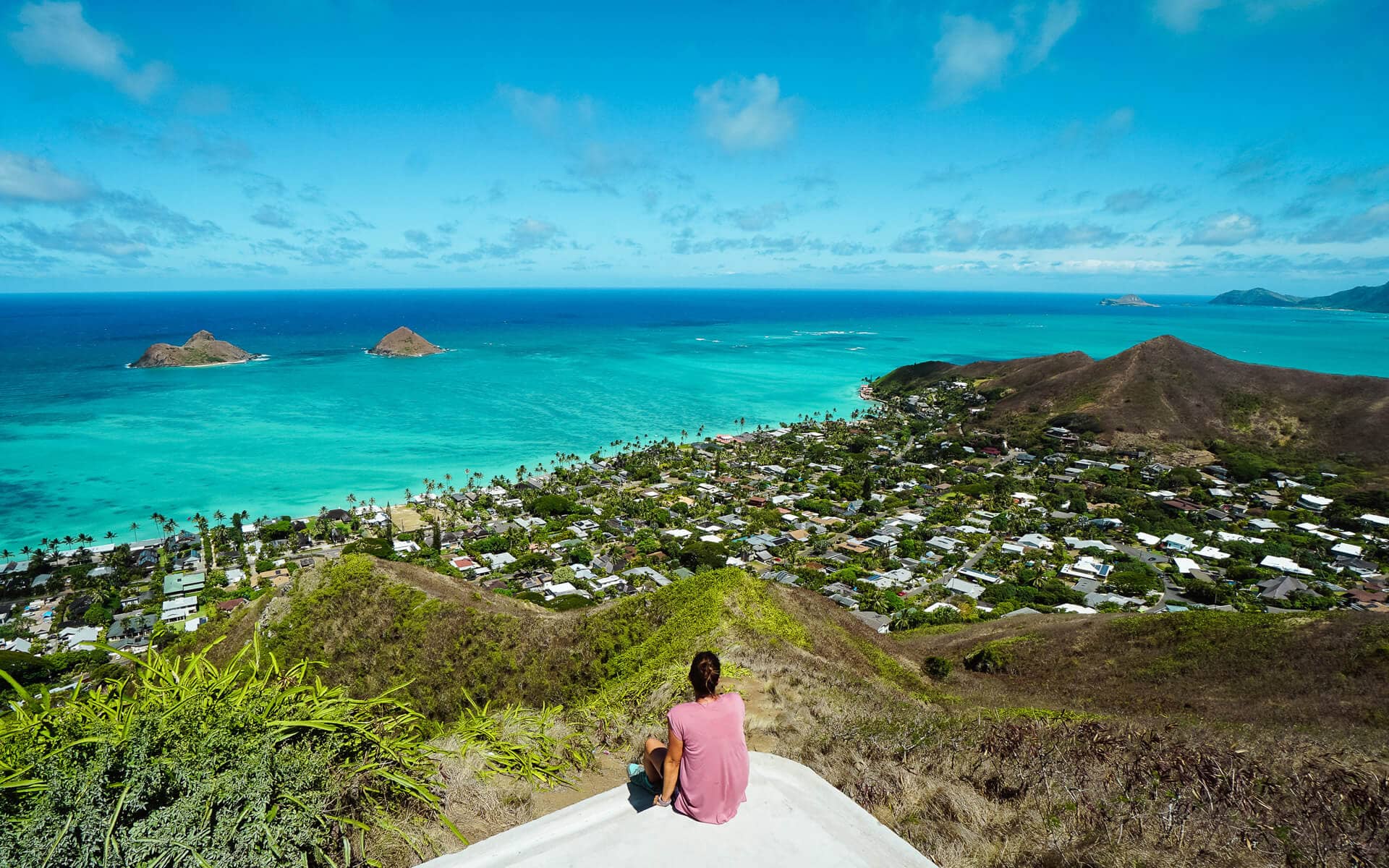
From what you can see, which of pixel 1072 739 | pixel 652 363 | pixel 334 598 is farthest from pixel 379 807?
pixel 652 363

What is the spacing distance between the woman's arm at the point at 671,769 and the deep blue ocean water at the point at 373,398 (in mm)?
45952

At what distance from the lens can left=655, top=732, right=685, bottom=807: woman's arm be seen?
12.3ft

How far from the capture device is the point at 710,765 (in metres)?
3.67

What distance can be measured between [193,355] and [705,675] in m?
119

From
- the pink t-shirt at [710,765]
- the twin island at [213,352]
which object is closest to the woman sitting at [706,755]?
the pink t-shirt at [710,765]

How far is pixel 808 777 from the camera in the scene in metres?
4.17

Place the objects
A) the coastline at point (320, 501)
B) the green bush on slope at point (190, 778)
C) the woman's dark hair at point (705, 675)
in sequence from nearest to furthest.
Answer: the green bush on slope at point (190, 778), the woman's dark hair at point (705, 675), the coastline at point (320, 501)

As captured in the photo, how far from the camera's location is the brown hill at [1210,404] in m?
50.4

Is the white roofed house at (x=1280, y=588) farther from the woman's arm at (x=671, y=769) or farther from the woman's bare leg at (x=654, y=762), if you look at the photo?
the woman's arm at (x=671, y=769)

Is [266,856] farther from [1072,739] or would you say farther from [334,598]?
[334,598]

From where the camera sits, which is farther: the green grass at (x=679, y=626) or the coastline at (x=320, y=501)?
the coastline at (x=320, y=501)

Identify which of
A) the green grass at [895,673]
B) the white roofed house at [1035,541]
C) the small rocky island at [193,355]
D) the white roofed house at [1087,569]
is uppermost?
the green grass at [895,673]

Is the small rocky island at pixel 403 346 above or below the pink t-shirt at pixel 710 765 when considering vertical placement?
below

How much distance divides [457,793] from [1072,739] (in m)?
5.56
